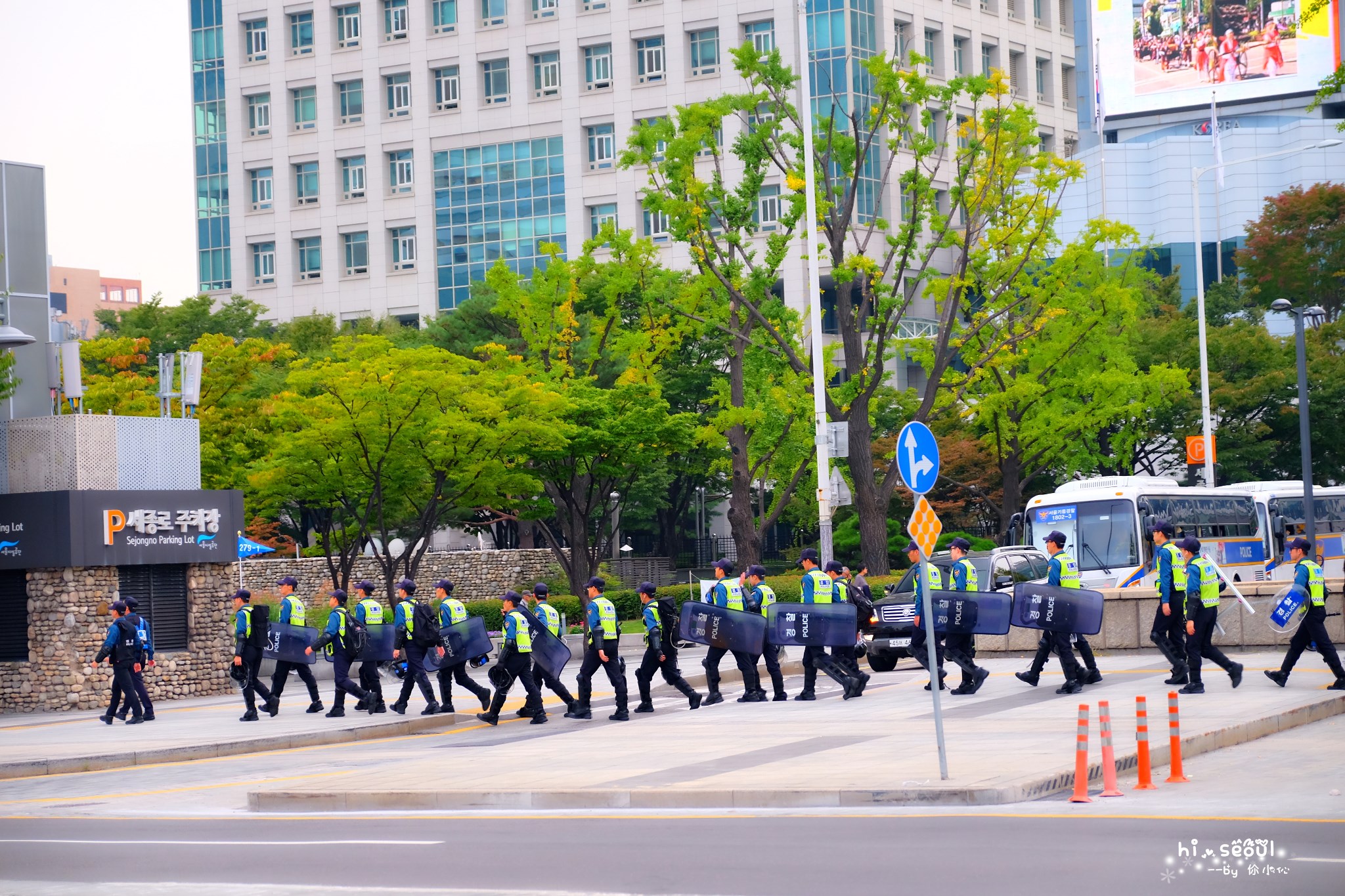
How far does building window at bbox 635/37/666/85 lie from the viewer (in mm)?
73812

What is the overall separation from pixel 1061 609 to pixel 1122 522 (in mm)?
17703

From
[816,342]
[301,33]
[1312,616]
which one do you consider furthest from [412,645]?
[301,33]

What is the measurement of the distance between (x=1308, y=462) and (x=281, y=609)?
22501 mm

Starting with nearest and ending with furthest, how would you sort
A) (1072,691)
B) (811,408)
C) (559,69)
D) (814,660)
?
(1072,691) → (814,660) → (811,408) → (559,69)

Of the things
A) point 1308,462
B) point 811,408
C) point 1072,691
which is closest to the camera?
point 1072,691

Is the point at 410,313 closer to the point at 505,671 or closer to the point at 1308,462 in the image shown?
the point at 1308,462

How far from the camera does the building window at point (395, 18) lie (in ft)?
259

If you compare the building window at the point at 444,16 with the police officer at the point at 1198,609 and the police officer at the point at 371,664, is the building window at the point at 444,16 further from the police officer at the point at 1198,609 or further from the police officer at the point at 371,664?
the police officer at the point at 1198,609

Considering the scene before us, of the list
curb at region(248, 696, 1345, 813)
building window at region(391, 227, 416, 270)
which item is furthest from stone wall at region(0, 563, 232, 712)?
building window at region(391, 227, 416, 270)

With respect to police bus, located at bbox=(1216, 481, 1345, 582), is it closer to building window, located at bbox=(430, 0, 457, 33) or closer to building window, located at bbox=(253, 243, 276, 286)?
building window, located at bbox=(430, 0, 457, 33)

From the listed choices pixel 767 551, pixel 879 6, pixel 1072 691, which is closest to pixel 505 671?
pixel 1072 691

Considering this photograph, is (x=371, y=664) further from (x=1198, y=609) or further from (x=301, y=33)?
(x=301, y=33)

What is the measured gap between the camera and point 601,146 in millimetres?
74688

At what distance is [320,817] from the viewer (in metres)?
13.1
